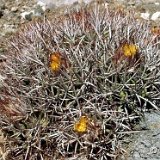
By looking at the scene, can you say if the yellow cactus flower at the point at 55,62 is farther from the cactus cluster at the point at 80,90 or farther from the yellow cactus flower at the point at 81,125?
the yellow cactus flower at the point at 81,125

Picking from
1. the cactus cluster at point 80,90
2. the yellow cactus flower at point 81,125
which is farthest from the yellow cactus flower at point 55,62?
the yellow cactus flower at point 81,125

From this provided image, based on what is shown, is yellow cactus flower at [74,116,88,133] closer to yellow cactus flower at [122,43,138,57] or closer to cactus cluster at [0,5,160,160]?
cactus cluster at [0,5,160,160]

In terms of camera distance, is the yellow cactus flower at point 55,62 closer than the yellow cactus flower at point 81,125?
No

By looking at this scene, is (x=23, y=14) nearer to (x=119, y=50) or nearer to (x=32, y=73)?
(x=32, y=73)

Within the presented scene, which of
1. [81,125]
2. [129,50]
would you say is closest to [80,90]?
[81,125]

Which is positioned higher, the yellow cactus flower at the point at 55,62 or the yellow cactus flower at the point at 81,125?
the yellow cactus flower at the point at 55,62

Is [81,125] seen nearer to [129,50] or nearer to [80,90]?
[80,90]

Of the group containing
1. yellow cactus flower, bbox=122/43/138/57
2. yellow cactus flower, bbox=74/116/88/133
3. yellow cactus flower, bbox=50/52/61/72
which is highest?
yellow cactus flower, bbox=122/43/138/57

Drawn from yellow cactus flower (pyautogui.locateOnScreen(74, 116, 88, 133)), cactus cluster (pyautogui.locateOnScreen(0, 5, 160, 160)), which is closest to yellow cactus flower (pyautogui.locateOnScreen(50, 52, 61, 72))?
cactus cluster (pyautogui.locateOnScreen(0, 5, 160, 160))
